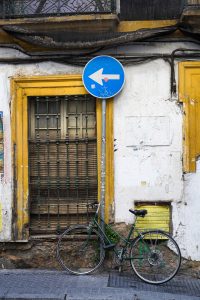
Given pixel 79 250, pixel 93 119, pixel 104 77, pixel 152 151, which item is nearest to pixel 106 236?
pixel 79 250

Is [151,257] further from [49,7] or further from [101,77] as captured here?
[49,7]

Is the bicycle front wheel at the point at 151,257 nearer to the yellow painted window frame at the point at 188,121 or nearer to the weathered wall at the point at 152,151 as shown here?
the weathered wall at the point at 152,151

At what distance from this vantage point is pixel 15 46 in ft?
25.0

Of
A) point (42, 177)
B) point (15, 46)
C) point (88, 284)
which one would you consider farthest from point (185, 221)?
point (15, 46)

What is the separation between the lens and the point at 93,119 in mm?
7738

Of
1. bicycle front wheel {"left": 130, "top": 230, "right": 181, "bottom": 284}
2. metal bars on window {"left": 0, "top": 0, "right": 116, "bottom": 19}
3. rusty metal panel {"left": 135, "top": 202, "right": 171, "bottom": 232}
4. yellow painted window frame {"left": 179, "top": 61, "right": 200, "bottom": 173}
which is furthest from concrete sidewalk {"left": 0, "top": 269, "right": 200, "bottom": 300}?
metal bars on window {"left": 0, "top": 0, "right": 116, "bottom": 19}

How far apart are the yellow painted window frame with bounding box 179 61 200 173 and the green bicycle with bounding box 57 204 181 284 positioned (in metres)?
1.03

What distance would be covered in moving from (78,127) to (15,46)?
154 centimetres

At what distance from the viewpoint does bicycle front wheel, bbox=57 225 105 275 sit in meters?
7.48

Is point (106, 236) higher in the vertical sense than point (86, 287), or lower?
higher

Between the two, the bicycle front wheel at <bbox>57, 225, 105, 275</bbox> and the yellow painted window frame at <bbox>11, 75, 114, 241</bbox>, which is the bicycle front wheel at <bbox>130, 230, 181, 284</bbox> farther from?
the yellow painted window frame at <bbox>11, 75, 114, 241</bbox>

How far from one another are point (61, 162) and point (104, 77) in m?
1.45

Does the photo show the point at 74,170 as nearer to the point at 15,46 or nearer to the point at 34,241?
the point at 34,241

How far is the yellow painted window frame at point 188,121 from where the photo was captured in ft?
24.3
